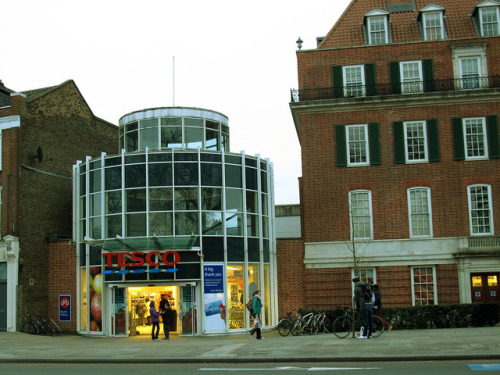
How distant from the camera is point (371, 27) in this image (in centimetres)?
3278

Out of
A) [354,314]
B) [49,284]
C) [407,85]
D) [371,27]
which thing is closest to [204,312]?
[354,314]

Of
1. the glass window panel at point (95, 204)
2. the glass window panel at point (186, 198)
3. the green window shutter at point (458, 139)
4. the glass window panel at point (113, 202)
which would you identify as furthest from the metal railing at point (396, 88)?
the glass window panel at point (95, 204)

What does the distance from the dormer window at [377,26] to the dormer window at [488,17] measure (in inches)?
183

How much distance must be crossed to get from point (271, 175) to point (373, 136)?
17.7 feet

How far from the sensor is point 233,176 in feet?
95.0

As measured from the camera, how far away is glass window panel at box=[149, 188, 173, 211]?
27828mm

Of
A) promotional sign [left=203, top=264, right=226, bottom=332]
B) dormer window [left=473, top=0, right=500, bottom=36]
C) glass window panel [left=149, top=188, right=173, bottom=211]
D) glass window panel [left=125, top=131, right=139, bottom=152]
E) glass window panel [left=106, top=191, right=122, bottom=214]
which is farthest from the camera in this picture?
dormer window [left=473, top=0, right=500, bottom=36]

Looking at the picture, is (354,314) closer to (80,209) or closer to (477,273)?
(477,273)

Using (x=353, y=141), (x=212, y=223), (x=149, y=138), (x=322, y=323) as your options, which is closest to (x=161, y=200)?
(x=212, y=223)

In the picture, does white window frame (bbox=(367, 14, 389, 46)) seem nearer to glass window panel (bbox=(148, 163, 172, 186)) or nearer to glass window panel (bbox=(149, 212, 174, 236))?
glass window panel (bbox=(148, 163, 172, 186))

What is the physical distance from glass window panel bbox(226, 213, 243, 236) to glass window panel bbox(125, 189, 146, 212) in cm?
385

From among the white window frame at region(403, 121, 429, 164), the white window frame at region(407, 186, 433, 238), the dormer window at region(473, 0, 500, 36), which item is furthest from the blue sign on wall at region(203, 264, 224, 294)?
the dormer window at region(473, 0, 500, 36)

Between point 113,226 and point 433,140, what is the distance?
15.8m

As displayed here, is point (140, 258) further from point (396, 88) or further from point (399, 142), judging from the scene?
point (396, 88)
